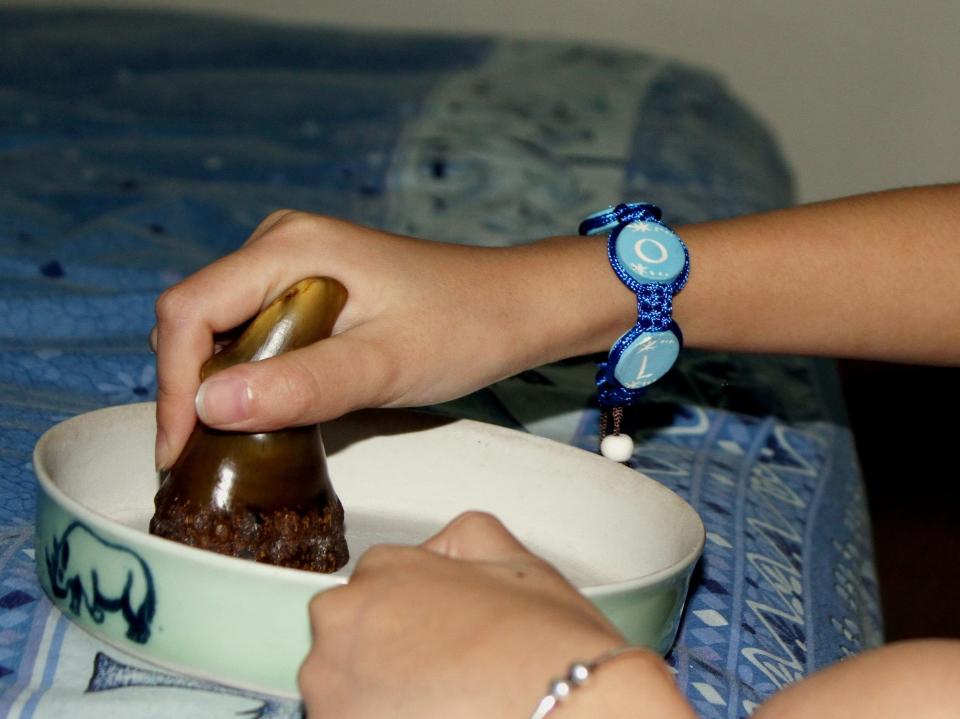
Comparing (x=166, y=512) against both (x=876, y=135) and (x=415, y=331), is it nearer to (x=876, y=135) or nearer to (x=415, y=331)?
(x=415, y=331)

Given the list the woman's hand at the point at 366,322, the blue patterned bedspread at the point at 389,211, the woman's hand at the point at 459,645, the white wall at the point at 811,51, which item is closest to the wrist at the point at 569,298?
the woman's hand at the point at 366,322

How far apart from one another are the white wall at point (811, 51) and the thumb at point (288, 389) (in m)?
2.25

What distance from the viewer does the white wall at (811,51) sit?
105 inches

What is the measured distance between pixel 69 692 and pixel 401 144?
1.16 metres

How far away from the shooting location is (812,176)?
9.06 ft

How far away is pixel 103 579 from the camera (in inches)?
20.9

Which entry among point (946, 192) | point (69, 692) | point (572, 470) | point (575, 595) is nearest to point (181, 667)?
point (69, 692)

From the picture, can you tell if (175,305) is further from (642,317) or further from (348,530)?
(642,317)

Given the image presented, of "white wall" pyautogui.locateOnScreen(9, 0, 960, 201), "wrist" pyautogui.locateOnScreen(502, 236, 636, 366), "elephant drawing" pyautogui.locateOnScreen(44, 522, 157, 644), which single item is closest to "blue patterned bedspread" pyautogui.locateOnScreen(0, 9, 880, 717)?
"elephant drawing" pyautogui.locateOnScreen(44, 522, 157, 644)

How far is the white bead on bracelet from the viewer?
42 centimetres

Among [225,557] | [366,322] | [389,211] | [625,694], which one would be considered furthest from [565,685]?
[389,211]

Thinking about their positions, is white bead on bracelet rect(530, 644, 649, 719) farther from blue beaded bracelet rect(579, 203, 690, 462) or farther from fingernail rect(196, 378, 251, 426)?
blue beaded bracelet rect(579, 203, 690, 462)

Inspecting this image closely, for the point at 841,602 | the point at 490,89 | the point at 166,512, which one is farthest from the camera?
the point at 490,89

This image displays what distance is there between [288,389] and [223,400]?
31 mm
